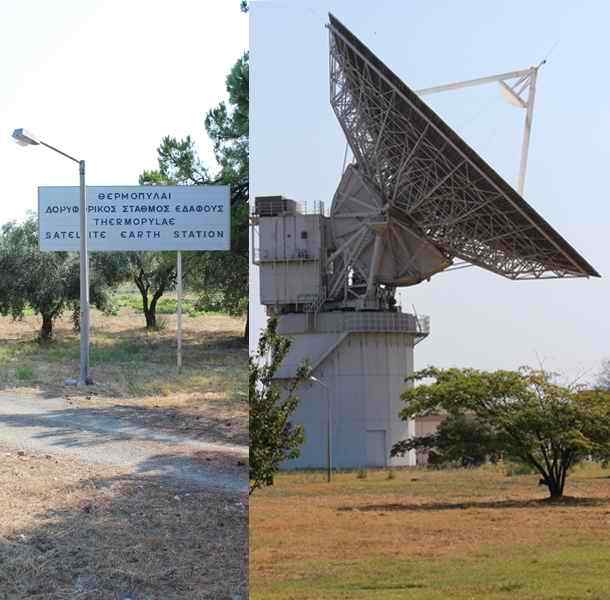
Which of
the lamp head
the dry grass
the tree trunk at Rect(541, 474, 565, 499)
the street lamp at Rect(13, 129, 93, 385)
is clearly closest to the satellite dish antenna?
the tree trunk at Rect(541, 474, 565, 499)

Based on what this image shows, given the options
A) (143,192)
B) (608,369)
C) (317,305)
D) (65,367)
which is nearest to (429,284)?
(317,305)

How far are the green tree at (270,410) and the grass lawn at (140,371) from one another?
510 millimetres

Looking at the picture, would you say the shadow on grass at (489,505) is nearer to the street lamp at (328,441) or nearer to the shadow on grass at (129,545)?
the street lamp at (328,441)

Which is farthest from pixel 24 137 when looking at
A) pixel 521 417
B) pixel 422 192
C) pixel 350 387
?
pixel 521 417

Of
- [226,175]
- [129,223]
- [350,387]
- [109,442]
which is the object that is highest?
[226,175]

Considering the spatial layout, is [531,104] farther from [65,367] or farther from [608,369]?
[65,367]

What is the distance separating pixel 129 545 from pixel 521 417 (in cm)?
230

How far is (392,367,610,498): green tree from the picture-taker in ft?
16.5

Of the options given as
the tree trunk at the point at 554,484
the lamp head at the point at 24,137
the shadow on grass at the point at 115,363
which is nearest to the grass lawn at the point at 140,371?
the shadow on grass at the point at 115,363

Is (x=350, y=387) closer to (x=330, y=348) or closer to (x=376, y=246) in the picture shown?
(x=330, y=348)

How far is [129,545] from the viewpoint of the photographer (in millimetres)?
5770

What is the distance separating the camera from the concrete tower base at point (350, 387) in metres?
4.80

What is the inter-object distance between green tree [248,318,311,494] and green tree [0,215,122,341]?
1242mm

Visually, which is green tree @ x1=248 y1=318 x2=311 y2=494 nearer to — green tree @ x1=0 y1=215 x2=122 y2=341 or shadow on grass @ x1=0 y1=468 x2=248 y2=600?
shadow on grass @ x1=0 y1=468 x2=248 y2=600
